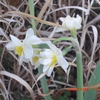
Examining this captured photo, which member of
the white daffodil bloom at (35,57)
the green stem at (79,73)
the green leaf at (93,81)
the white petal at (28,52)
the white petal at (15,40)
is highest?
the white petal at (15,40)

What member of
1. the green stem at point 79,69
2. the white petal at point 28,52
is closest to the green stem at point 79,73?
the green stem at point 79,69

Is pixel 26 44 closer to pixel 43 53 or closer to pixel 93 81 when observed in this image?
pixel 43 53

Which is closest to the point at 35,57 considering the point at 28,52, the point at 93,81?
the point at 28,52

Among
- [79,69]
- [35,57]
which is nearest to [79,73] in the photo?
[79,69]

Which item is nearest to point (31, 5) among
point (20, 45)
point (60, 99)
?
point (20, 45)

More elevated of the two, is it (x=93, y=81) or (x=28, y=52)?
(x=28, y=52)

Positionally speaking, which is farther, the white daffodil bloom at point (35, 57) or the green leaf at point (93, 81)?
the green leaf at point (93, 81)

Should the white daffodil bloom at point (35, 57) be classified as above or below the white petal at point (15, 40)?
below

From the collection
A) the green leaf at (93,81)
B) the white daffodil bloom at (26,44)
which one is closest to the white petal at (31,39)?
the white daffodil bloom at (26,44)

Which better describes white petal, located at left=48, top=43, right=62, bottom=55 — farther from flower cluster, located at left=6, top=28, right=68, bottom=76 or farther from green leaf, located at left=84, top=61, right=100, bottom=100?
green leaf, located at left=84, top=61, right=100, bottom=100

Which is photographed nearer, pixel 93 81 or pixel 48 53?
pixel 48 53

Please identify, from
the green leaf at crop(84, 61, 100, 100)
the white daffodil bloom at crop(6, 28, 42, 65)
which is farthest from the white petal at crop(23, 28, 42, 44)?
the green leaf at crop(84, 61, 100, 100)

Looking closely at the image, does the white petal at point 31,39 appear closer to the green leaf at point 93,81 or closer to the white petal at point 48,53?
the white petal at point 48,53
